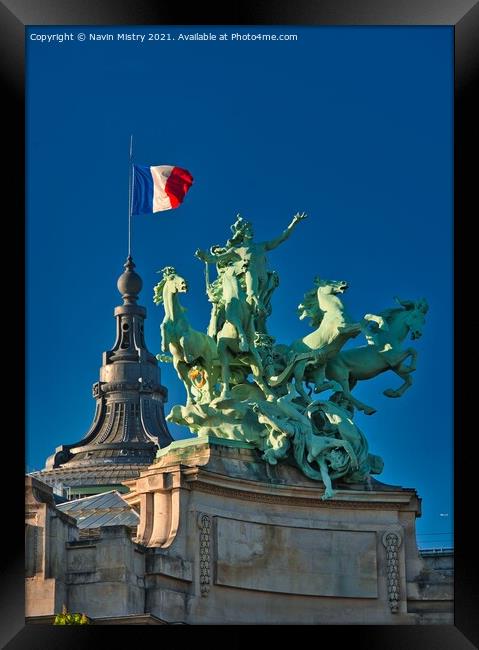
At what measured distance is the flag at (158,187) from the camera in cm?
5519

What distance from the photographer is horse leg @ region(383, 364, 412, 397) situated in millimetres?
55406

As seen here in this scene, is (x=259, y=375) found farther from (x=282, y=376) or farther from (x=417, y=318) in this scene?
(x=417, y=318)

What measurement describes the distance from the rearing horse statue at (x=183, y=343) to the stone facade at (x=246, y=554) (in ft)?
5.57

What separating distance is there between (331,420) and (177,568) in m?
5.22

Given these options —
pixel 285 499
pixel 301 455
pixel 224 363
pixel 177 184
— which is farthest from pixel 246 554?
pixel 177 184

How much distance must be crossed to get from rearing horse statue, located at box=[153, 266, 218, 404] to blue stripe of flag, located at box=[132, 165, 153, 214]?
2.51 m

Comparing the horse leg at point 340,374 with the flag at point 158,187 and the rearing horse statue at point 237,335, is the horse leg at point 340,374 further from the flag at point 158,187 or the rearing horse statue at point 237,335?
the flag at point 158,187

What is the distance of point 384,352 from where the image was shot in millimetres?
55344

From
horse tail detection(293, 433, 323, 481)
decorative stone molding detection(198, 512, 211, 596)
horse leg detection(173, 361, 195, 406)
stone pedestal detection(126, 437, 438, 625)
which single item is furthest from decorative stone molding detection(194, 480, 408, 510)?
horse leg detection(173, 361, 195, 406)

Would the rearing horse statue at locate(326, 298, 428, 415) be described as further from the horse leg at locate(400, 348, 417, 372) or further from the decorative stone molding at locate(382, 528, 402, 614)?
the decorative stone molding at locate(382, 528, 402, 614)

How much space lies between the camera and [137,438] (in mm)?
99188

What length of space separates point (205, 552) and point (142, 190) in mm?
8742
